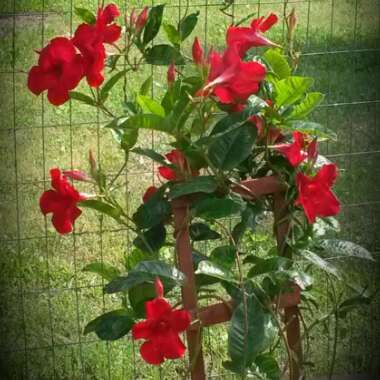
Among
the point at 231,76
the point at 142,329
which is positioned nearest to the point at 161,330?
the point at 142,329

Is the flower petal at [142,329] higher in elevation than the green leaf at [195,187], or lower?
lower

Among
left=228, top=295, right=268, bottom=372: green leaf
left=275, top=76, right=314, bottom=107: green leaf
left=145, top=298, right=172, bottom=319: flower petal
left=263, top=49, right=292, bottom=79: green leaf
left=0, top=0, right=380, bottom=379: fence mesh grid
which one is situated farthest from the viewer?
left=0, top=0, right=380, bottom=379: fence mesh grid

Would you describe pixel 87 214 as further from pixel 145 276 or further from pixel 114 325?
pixel 145 276

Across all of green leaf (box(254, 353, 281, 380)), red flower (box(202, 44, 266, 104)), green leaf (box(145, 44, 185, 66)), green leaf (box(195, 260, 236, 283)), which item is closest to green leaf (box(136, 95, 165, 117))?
red flower (box(202, 44, 266, 104))

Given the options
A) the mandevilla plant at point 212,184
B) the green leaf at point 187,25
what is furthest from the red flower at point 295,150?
the green leaf at point 187,25

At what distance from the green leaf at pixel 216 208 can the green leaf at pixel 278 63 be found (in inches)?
14.0

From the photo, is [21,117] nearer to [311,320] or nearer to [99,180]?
[311,320]

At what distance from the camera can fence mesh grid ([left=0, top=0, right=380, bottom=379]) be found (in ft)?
10.1

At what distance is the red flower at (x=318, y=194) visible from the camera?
203cm

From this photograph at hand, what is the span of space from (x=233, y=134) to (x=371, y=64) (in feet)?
8.70

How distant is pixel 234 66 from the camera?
6.42ft

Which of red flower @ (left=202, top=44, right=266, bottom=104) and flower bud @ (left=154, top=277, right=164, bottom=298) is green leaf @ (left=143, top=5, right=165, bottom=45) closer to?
red flower @ (left=202, top=44, right=266, bottom=104)

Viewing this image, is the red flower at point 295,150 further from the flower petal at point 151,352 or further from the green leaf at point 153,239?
the flower petal at point 151,352

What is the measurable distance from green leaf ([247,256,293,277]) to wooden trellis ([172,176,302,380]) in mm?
87
